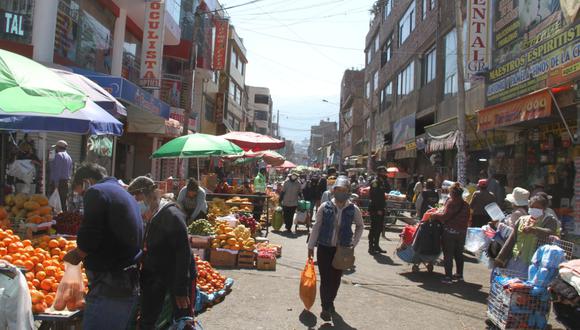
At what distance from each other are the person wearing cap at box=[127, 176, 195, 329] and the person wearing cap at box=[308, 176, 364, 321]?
2.40 meters

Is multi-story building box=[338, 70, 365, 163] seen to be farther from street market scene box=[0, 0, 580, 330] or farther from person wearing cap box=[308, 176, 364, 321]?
person wearing cap box=[308, 176, 364, 321]

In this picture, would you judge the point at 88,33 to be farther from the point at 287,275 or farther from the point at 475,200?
the point at 475,200

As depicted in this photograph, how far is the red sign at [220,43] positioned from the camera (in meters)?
31.7

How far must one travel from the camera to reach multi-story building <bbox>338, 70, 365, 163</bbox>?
5931 cm

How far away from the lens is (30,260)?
462 cm

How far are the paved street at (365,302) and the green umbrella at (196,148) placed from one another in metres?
2.95

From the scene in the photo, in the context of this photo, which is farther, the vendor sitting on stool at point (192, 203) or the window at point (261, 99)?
the window at point (261, 99)

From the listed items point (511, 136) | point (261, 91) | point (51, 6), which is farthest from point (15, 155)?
point (261, 91)

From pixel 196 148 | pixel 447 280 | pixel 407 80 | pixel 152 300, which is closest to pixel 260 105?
pixel 407 80

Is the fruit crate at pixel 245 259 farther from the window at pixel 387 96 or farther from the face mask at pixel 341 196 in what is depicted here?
the window at pixel 387 96

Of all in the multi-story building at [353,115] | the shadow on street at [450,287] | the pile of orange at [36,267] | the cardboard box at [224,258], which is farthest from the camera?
the multi-story building at [353,115]

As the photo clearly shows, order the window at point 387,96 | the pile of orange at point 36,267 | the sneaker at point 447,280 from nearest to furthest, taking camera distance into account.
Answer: the pile of orange at point 36,267 → the sneaker at point 447,280 → the window at point 387,96

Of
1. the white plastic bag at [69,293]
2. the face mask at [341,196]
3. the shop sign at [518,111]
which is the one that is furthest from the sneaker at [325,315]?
the shop sign at [518,111]

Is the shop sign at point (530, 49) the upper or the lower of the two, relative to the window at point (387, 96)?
lower
